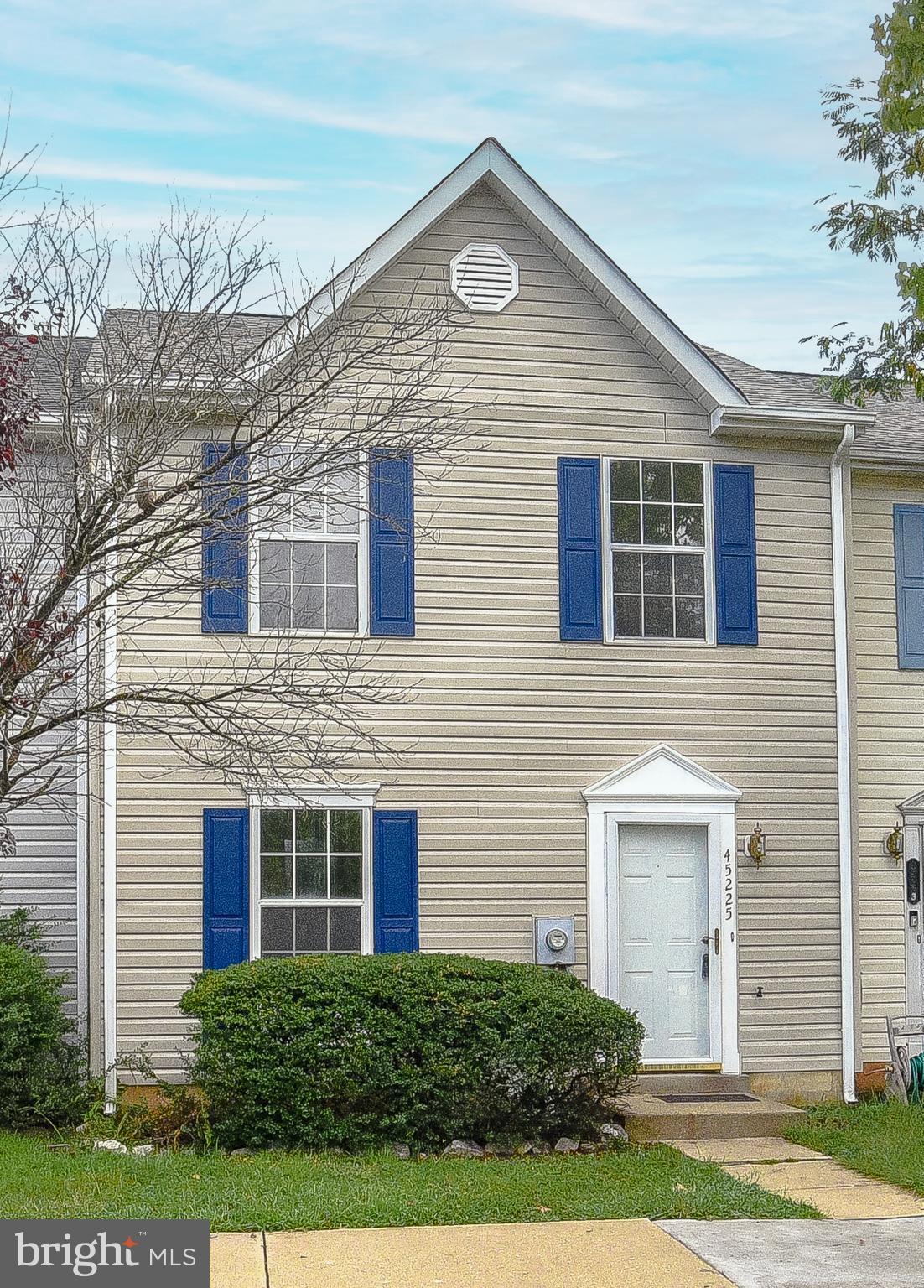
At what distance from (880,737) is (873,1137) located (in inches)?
150

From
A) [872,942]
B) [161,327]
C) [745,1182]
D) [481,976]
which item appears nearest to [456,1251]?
[745,1182]

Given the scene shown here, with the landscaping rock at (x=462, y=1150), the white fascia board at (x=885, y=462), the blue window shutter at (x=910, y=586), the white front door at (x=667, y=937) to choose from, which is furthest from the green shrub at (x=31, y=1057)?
the white fascia board at (x=885, y=462)

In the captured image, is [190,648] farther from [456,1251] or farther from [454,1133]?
[456,1251]

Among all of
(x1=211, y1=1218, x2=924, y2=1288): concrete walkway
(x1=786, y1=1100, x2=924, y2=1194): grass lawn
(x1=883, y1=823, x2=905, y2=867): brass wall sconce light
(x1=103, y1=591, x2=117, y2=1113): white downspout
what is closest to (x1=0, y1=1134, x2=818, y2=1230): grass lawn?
(x1=211, y1=1218, x2=924, y2=1288): concrete walkway

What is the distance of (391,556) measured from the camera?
1159 cm

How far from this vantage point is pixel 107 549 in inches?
273

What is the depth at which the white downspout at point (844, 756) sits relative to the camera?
474 inches

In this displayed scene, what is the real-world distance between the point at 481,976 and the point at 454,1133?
1071 millimetres

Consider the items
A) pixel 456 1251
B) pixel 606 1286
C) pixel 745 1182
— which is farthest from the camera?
pixel 745 1182

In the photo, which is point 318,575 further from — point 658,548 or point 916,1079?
point 916,1079

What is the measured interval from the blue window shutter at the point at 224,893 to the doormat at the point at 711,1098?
11.5ft

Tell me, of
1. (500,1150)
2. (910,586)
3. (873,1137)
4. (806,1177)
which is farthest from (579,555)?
(806,1177)

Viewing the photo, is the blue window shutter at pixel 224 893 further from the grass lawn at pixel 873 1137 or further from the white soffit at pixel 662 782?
the grass lawn at pixel 873 1137

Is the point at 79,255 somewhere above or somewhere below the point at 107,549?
A: above
